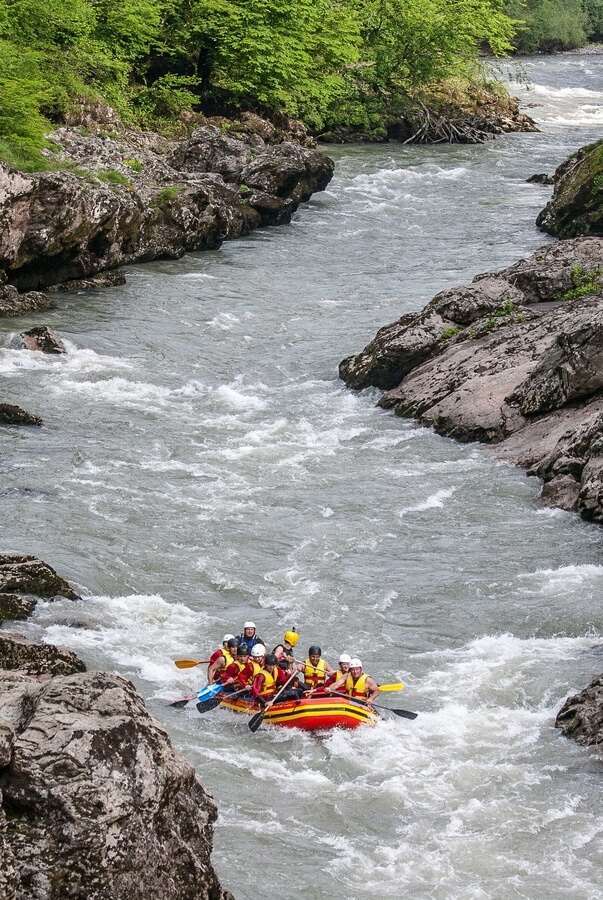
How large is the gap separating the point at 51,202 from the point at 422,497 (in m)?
12.5

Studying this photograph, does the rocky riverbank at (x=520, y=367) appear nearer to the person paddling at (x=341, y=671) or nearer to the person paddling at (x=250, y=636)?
the person paddling at (x=341, y=671)

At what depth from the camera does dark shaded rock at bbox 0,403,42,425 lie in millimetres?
19969

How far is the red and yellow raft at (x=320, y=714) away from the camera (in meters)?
12.9

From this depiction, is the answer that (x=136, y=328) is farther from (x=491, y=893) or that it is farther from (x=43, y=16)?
(x=491, y=893)

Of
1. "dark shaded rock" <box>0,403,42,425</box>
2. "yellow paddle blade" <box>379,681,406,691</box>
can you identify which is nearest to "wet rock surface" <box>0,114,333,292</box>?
"dark shaded rock" <box>0,403,42,425</box>

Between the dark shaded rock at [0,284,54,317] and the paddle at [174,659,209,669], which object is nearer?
the paddle at [174,659,209,669]

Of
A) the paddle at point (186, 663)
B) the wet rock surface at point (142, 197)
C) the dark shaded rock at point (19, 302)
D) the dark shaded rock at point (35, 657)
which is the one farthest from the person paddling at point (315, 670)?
the wet rock surface at point (142, 197)

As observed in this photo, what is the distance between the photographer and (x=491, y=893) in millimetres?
10047

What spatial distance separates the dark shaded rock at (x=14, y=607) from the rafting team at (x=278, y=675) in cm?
220

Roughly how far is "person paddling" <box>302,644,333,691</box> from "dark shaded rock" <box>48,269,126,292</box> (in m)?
15.9

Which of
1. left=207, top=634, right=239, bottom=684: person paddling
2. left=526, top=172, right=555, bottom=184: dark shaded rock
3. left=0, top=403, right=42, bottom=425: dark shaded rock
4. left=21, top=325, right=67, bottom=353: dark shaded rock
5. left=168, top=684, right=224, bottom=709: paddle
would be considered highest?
left=526, top=172, right=555, bottom=184: dark shaded rock

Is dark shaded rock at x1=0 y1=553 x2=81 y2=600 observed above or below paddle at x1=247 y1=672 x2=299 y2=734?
above

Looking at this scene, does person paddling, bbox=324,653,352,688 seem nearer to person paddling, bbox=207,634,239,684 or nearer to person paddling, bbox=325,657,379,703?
person paddling, bbox=325,657,379,703

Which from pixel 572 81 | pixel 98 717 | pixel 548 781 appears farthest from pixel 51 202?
pixel 572 81
